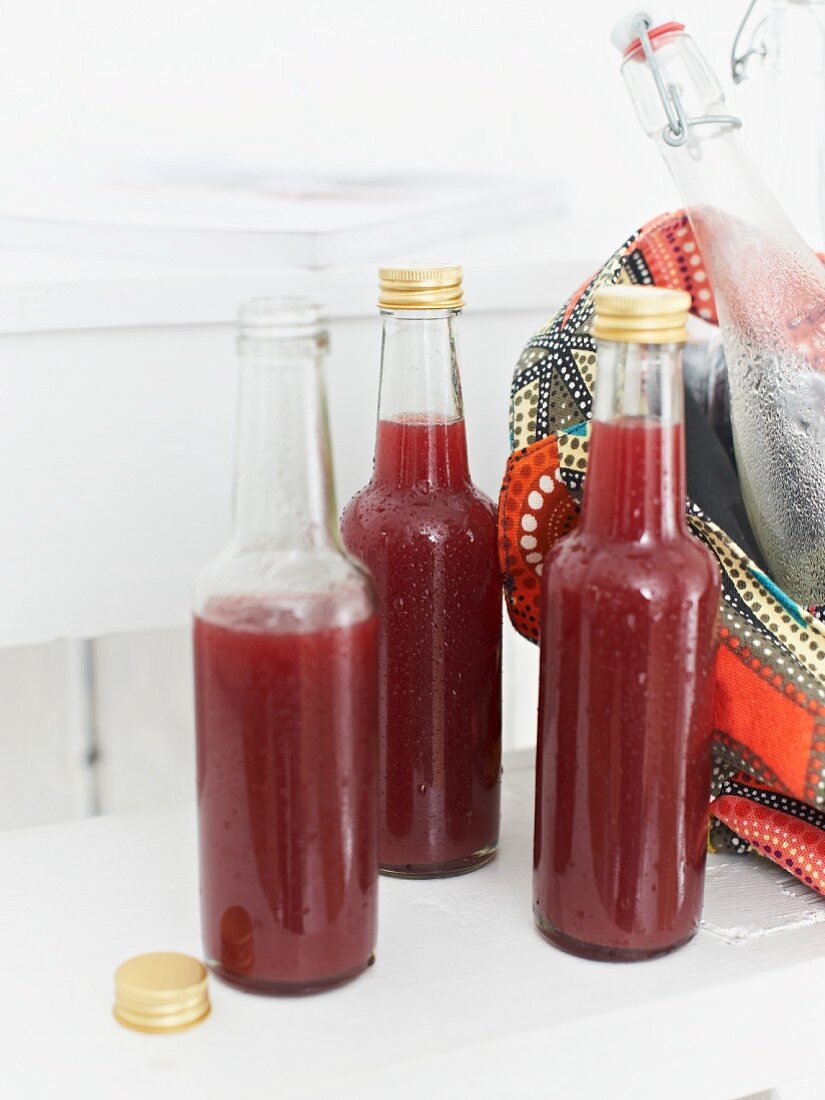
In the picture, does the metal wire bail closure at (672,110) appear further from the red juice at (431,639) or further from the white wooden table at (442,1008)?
the white wooden table at (442,1008)

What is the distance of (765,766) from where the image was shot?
0.63 meters

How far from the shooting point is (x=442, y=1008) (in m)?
0.55

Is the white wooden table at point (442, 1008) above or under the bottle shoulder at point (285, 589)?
under

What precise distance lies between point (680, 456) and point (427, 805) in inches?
9.1

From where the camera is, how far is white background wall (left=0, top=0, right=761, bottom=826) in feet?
2.62

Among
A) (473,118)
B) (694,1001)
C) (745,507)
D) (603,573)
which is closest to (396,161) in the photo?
(473,118)

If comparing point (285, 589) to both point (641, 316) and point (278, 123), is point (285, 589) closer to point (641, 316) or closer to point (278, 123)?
point (641, 316)

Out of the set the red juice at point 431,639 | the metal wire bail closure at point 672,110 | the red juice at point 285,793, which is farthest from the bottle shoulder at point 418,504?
the metal wire bail closure at point 672,110

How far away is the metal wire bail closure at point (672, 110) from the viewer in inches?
26.0

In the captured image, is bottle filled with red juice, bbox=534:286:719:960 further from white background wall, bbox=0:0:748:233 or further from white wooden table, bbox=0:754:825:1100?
white background wall, bbox=0:0:748:233

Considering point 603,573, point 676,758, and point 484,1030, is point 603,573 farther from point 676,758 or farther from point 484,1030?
point 484,1030

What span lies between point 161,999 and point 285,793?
10 centimetres

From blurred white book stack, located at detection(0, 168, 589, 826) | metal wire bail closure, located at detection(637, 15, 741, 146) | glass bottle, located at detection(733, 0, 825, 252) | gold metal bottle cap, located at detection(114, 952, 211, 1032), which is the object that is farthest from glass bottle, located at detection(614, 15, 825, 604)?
gold metal bottle cap, located at detection(114, 952, 211, 1032)

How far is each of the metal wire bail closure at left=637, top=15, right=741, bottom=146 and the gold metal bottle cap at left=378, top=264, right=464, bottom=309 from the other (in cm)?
16
